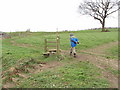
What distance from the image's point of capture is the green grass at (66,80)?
7.60m

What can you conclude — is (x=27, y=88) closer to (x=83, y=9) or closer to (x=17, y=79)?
(x=17, y=79)

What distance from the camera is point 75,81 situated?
793 centimetres

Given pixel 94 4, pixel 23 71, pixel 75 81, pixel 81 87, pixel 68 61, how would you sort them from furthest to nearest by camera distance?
pixel 94 4 → pixel 68 61 → pixel 23 71 → pixel 75 81 → pixel 81 87

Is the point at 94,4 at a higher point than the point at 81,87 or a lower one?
higher

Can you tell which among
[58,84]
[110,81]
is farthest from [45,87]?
[110,81]

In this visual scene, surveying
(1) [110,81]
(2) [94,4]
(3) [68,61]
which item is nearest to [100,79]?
(1) [110,81]

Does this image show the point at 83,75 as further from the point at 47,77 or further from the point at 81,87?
the point at 47,77

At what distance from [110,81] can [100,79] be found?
0.56 meters

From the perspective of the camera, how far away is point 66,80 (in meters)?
8.02

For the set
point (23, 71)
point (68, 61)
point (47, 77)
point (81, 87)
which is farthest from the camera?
Answer: point (68, 61)

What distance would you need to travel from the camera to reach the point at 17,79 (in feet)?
28.3

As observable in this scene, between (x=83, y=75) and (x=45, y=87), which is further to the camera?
(x=83, y=75)

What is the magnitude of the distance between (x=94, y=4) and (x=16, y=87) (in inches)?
1873

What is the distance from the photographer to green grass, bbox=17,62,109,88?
760 centimetres
